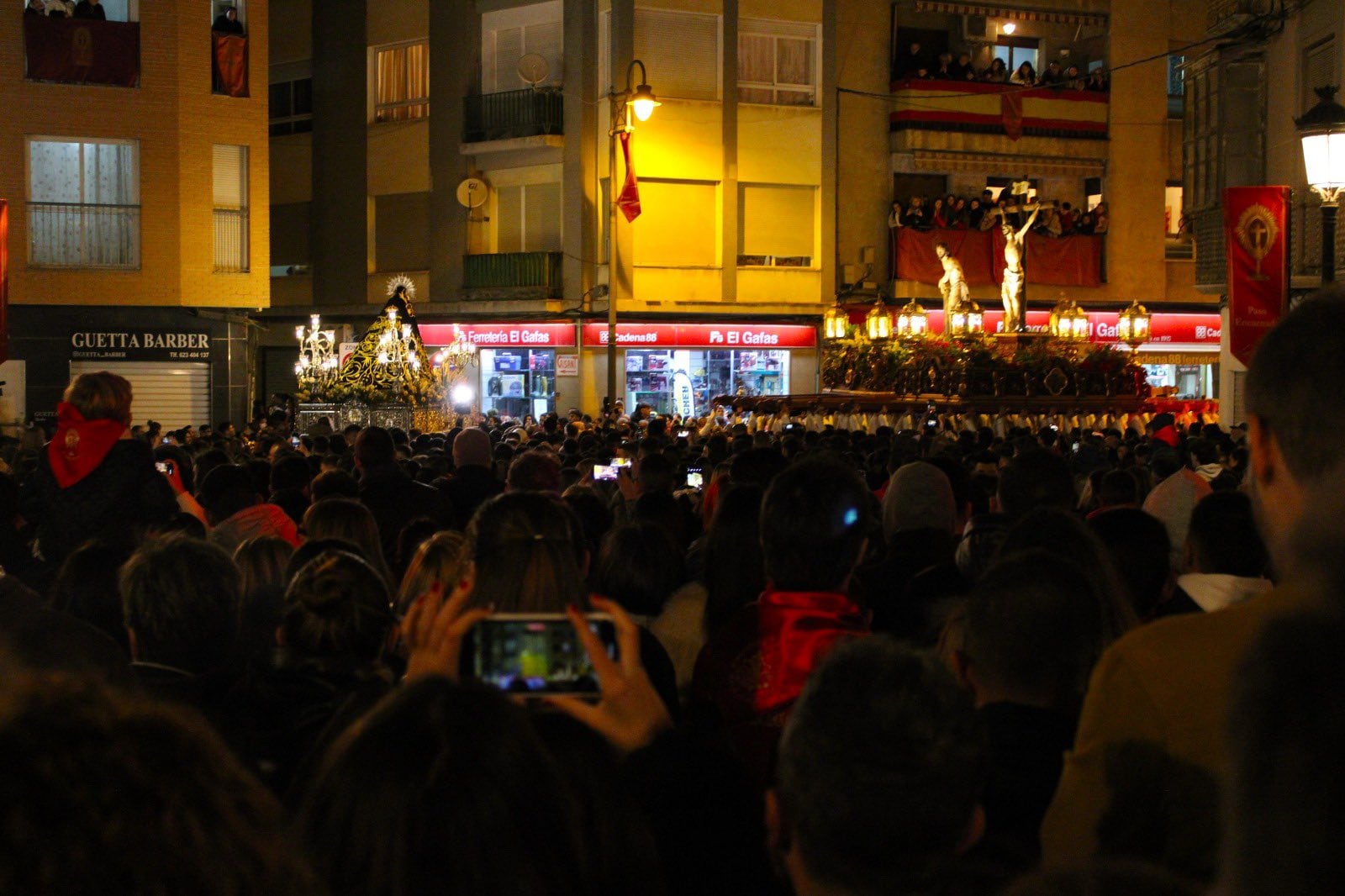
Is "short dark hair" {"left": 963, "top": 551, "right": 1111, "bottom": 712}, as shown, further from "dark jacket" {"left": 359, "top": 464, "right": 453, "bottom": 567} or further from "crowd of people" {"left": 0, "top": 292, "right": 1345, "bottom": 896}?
"dark jacket" {"left": 359, "top": 464, "right": 453, "bottom": 567}

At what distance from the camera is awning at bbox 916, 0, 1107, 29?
4091 cm

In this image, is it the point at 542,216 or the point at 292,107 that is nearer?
the point at 542,216

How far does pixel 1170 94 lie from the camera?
1726 inches

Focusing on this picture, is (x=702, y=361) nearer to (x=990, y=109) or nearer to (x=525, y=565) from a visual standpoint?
(x=990, y=109)

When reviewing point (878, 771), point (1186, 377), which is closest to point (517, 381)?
point (1186, 377)

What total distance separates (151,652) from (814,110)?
36.9 m

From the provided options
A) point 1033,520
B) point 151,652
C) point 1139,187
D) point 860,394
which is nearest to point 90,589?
point 151,652

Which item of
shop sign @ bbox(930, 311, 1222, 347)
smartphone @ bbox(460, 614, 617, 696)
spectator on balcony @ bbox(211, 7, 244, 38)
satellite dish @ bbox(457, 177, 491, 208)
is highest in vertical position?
spectator on balcony @ bbox(211, 7, 244, 38)

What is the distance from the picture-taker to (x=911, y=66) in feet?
134

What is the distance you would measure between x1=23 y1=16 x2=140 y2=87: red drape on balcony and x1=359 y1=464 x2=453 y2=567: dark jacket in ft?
79.5

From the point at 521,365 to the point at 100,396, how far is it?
32.0 metres

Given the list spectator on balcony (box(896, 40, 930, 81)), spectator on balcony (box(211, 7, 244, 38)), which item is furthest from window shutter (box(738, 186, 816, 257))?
spectator on balcony (box(211, 7, 244, 38))

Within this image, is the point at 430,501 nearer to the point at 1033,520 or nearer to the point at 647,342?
the point at 1033,520

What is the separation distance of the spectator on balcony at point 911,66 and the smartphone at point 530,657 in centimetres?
3960
